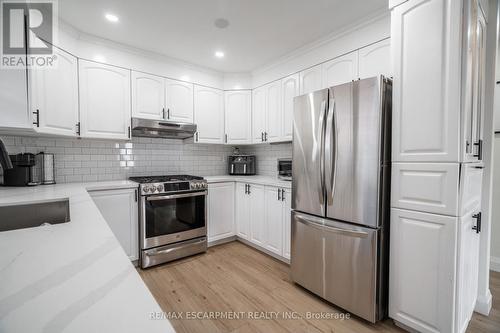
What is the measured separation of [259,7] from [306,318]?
8.68 ft

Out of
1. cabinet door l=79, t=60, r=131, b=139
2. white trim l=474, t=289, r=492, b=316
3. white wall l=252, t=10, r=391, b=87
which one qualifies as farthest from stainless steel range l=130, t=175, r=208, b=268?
white trim l=474, t=289, r=492, b=316

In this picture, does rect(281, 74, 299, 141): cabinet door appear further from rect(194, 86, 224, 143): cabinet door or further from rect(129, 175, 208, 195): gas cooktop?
rect(129, 175, 208, 195): gas cooktop

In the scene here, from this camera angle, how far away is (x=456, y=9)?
141 cm

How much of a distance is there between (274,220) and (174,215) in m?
1.22

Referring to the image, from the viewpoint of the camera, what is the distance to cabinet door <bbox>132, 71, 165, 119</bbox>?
285 cm

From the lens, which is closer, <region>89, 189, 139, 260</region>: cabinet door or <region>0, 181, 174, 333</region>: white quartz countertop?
<region>0, 181, 174, 333</region>: white quartz countertop

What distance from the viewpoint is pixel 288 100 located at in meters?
3.05

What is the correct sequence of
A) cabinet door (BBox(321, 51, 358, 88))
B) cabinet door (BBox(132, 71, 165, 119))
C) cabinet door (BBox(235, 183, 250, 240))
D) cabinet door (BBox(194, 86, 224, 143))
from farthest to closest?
cabinet door (BBox(194, 86, 224, 143)) < cabinet door (BBox(235, 183, 250, 240)) < cabinet door (BBox(132, 71, 165, 119)) < cabinet door (BBox(321, 51, 358, 88))

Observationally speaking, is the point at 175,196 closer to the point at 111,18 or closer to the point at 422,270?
the point at 111,18

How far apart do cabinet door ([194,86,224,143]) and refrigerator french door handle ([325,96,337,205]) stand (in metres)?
2.00

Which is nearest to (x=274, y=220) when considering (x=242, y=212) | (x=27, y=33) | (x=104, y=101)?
(x=242, y=212)

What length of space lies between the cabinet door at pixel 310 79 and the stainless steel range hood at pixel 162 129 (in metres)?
1.53

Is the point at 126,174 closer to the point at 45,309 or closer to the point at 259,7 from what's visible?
the point at 259,7

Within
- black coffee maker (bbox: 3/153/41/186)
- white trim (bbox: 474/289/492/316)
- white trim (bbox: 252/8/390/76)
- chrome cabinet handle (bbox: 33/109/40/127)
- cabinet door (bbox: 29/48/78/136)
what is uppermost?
white trim (bbox: 252/8/390/76)
